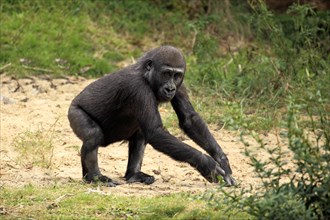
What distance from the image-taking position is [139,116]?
858cm

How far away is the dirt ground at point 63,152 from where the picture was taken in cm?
871

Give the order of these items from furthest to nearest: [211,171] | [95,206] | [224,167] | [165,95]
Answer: [224,167] < [165,95] < [211,171] < [95,206]

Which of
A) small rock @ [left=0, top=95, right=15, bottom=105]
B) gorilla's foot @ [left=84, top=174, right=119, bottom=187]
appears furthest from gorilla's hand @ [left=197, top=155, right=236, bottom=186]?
small rock @ [left=0, top=95, right=15, bottom=105]

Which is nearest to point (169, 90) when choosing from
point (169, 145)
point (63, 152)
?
point (169, 145)

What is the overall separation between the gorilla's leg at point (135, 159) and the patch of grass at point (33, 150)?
3.06 ft

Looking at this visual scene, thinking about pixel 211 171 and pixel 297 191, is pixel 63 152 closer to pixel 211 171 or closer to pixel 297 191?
pixel 211 171

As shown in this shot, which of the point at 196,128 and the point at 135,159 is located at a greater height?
the point at 196,128

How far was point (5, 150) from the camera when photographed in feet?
32.9

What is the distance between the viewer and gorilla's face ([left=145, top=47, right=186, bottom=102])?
28.5ft

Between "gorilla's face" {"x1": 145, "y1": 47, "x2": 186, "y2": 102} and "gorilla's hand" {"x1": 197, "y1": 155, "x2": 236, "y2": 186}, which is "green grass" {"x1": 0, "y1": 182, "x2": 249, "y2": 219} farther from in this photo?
"gorilla's face" {"x1": 145, "y1": 47, "x2": 186, "y2": 102}

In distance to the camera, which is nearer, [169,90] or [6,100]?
[169,90]

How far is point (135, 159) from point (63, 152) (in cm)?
147

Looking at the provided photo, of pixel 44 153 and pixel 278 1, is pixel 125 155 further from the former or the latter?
pixel 278 1

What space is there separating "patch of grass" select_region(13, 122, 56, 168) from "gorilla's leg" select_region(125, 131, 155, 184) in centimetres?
93
